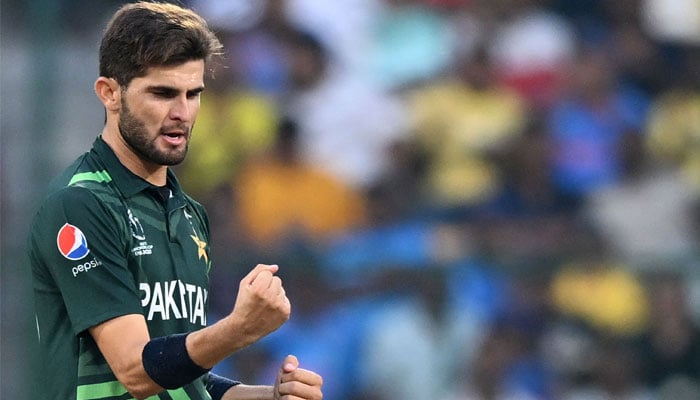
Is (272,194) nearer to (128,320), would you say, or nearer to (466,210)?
(466,210)

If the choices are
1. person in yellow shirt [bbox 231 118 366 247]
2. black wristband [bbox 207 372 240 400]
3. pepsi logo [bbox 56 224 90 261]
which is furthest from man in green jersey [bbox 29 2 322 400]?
person in yellow shirt [bbox 231 118 366 247]

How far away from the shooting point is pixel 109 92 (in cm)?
365

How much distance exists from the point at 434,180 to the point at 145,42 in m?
4.90

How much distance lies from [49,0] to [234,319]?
17.2 feet

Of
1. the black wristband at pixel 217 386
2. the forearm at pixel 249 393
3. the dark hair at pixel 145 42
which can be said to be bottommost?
the black wristband at pixel 217 386

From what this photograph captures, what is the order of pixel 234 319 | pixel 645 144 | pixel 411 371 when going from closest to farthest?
pixel 234 319, pixel 411 371, pixel 645 144

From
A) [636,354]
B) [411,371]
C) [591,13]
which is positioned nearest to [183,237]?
[411,371]

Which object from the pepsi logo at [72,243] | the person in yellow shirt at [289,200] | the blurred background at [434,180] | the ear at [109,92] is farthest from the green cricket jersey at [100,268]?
the person in yellow shirt at [289,200]

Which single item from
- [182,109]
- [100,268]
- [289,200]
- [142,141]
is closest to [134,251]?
[100,268]

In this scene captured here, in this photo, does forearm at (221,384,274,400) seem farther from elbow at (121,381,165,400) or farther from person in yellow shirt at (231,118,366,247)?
person in yellow shirt at (231,118,366,247)

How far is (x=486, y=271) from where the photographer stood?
25.8ft

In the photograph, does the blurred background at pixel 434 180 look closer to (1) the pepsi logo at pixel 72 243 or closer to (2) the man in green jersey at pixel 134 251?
(2) the man in green jersey at pixel 134 251

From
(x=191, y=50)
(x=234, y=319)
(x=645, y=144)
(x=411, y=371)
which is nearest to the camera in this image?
(x=234, y=319)

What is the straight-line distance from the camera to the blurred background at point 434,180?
25.5 feet
